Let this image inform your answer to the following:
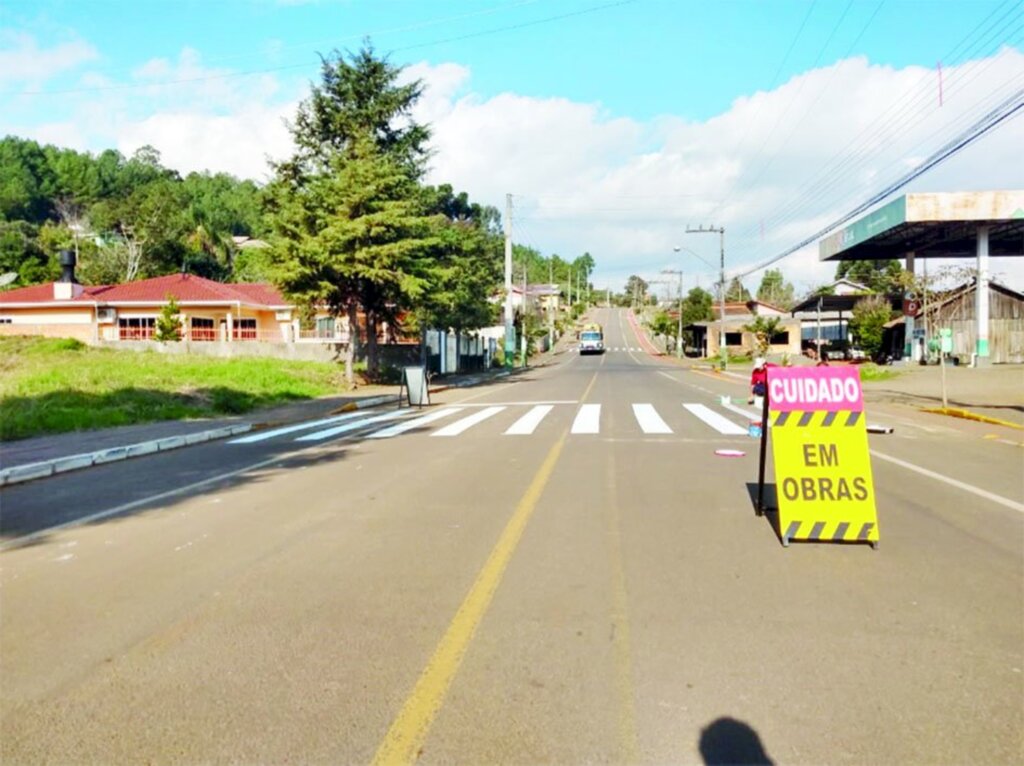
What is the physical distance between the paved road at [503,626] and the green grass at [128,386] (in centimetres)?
776

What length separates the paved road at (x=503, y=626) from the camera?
11.8 ft

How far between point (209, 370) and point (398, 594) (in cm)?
2469

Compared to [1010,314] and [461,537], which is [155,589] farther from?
[1010,314]

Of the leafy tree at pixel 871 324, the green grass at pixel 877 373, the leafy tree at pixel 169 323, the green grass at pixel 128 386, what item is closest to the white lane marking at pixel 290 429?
the green grass at pixel 128 386

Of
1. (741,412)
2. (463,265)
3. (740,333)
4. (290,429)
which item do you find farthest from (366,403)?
(740,333)

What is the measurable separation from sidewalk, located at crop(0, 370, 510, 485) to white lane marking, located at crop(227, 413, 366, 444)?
0.46m

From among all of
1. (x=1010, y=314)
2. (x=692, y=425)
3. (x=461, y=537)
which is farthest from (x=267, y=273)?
(x=1010, y=314)

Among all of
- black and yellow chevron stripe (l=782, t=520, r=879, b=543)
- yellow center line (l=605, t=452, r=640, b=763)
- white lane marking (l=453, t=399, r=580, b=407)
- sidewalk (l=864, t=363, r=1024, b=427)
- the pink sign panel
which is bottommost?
sidewalk (l=864, t=363, r=1024, b=427)

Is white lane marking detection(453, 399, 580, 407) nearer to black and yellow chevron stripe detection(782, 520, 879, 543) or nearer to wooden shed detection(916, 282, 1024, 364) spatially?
black and yellow chevron stripe detection(782, 520, 879, 543)

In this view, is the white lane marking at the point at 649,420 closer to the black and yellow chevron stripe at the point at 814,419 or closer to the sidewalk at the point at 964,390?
the sidewalk at the point at 964,390

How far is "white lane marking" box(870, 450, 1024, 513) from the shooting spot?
854 cm

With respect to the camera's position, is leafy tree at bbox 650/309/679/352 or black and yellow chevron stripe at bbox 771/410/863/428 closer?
black and yellow chevron stripe at bbox 771/410/863/428

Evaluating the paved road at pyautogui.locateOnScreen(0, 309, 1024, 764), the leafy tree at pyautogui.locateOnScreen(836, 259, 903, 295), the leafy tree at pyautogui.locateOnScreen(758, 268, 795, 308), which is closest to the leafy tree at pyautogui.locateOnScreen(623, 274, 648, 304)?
the leafy tree at pyautogui.locateOnScreen(758, 268, 795, 308)

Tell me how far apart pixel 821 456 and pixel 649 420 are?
1080 cm
